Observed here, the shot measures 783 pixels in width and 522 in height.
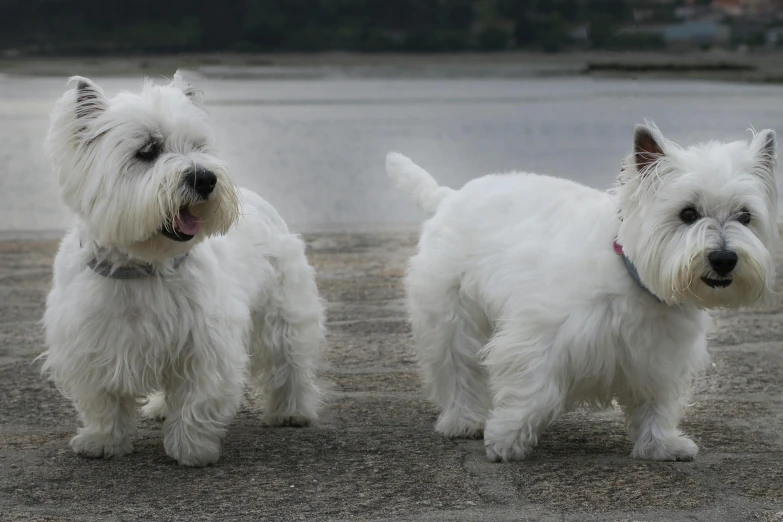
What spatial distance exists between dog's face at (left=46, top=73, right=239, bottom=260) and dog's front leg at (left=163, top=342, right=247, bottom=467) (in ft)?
1.75

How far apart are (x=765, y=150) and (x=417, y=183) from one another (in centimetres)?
220

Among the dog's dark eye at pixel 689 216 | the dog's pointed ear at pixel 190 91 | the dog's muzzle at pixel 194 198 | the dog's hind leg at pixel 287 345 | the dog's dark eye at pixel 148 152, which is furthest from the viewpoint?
the dog's hind leg at pixel 287 345

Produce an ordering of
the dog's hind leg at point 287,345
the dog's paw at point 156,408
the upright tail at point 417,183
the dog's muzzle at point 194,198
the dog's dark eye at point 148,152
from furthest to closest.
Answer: the upright tail at point 417,183 < the dog's paw at point 156,408 < the dog's hind leg at point 287,345 < the dog's dark eye at point 148,152 < the dog's muzzle at point 194,198

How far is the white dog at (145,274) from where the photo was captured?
5.00 m

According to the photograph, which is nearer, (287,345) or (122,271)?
(122,271)

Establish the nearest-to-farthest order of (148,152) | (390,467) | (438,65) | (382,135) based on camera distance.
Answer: (148,152) → (390,467) → (382,135) → (438,65)

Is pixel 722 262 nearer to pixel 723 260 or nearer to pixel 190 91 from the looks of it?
pixel 723 260

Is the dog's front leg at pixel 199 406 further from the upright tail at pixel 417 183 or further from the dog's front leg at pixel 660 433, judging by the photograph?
the dog's front leg at pixel 660 433

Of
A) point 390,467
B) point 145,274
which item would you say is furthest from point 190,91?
point 390,467

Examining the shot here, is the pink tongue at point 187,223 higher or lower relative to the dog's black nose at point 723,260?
lower

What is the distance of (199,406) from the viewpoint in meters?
5.35

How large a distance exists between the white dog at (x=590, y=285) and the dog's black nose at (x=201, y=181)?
139 cm

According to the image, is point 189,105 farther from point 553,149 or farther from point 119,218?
point 553,149

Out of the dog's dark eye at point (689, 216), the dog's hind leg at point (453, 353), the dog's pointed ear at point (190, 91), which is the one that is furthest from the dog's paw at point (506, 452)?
the dog's pointed ear at point (190, 91)
